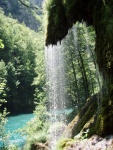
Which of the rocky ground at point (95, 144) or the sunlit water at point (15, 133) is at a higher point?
the rocky ground at point (95, 144)

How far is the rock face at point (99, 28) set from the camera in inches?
218

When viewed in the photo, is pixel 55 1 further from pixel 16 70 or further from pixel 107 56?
pixel 16 70

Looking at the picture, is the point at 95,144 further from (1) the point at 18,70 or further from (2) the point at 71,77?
(1) the point at 18,70

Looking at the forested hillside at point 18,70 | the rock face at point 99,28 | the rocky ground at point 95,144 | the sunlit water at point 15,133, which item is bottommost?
the sunlit water at point 15,133

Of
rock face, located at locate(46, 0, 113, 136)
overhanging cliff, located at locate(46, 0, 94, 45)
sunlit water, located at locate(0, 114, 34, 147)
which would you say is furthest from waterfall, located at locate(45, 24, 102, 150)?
rock face, located at locate(46, 0, 113, 136)

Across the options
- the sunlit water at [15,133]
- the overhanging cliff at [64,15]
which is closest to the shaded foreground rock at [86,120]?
the overhanging cliff at [64,15]

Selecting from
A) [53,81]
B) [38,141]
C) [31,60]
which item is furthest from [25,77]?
[38,141]

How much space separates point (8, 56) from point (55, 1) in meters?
66.3

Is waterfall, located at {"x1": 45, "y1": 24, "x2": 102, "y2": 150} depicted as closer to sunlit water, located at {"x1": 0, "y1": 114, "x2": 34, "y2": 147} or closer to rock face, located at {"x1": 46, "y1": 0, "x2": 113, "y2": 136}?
sunlit water, located at {"x1": 0, "y1": 114, "x2": 34, "y2": 147}

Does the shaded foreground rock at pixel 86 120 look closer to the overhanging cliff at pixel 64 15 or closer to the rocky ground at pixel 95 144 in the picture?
the overhanging cliff at pixel 64 15

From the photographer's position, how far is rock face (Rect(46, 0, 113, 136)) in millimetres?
5545

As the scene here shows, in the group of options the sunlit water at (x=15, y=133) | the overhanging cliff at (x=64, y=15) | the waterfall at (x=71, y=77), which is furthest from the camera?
the waterfall at (x=71, y=77)

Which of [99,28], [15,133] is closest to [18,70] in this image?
[15,133]

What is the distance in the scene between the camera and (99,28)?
21.6 feet
